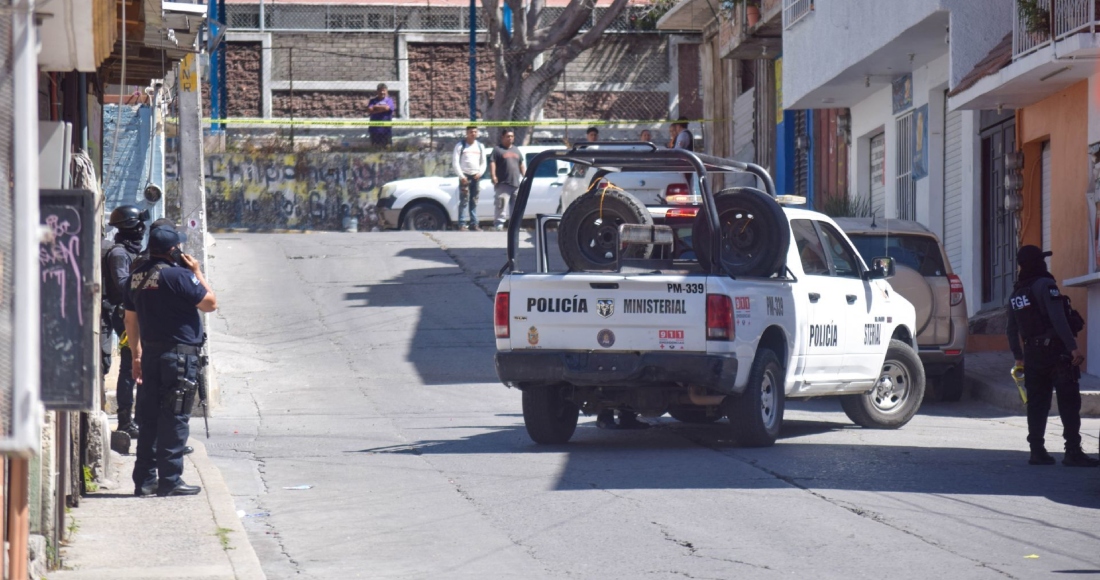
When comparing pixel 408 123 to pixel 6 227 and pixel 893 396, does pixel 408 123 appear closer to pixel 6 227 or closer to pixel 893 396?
pixel 893 396

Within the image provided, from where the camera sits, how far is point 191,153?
47.6ft

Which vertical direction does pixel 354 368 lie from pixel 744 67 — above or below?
below

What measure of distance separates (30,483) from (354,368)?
11.0 m

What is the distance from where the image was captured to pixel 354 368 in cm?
1802

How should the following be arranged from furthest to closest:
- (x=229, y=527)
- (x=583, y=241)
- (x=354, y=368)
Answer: (x=354, y=368)
(x=583, y=241)
(x=229, y=527)

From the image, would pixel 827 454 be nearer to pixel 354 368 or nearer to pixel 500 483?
pixel 500 483

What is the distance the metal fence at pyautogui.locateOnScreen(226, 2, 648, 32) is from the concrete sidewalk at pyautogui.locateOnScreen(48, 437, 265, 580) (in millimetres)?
33231

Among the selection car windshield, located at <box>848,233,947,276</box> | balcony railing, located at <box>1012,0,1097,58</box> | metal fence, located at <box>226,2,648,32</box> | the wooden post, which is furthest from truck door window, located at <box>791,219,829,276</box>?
metal fence, located at <box>226,2,648,32</box>

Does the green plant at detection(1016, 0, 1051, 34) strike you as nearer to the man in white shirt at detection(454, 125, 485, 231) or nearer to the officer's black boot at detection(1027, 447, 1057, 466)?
the officer's black boot at detection(1027, 447, 1057, 466)

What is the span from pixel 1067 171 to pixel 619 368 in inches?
319

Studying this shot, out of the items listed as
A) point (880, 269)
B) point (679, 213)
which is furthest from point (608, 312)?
point (880, 269)

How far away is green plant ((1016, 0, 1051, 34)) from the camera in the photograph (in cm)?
1588

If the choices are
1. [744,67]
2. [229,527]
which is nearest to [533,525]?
[229,527]

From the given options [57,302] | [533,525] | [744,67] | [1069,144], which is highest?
[744,67]
